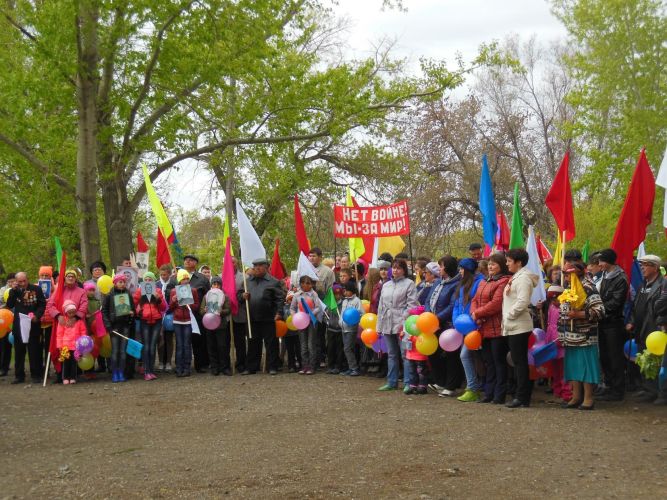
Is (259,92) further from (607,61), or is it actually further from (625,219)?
(607,61)

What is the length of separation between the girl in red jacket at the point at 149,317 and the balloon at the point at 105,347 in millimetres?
588

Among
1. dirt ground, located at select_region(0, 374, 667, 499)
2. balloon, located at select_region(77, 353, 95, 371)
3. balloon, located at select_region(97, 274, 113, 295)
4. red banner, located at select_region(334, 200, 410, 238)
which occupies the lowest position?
dirt ground, located at select_region(0, 374, 667, 499)

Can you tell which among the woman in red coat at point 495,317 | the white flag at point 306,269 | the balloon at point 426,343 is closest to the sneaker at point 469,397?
the woman in red coat at point 495,317

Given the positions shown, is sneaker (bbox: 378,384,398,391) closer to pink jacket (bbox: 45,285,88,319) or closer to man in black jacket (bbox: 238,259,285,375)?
man in black jacket (bbox: 238,259,285,375)

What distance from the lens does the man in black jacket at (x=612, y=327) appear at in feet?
32.0

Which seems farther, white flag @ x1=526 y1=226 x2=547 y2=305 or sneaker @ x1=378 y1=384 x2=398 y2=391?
sneaker @ x1=378 y1=384 x2=398 y2=391

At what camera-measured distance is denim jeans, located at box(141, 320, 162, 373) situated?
12930 millimetres

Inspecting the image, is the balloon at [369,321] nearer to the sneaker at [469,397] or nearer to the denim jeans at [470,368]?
the denim jeans at [470,368]

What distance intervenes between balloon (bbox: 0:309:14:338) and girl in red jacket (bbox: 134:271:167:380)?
2155mm

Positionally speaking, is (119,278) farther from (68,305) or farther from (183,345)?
(183,345)

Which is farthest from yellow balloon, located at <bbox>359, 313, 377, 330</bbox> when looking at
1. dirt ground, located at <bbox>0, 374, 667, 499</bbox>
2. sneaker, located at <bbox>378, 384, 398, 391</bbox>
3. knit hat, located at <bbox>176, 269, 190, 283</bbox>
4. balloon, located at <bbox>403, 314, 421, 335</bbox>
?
knit hat, located at <bbox>176, 269, 190, 283</bbox>

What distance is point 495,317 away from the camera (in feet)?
31.7

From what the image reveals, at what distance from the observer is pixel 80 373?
1376cm

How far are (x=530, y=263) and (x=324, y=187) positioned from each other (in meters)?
17.2
